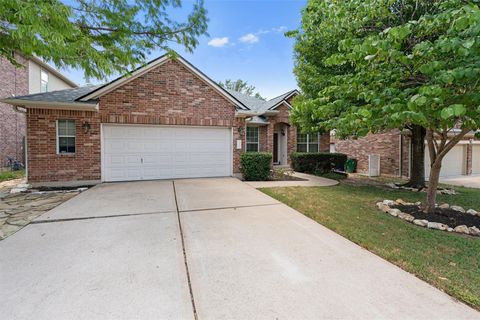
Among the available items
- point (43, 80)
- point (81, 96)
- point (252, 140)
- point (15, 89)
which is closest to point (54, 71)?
point (43, 80)

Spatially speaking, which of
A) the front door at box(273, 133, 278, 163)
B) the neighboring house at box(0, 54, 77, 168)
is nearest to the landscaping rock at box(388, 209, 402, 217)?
the front door at box(273, 133, 278, 163)

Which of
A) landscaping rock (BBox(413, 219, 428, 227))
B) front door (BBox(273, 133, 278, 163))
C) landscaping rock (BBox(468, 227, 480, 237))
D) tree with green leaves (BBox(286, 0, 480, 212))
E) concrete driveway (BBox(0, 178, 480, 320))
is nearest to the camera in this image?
concrete driveway (BBox(0, 178, 480, 320))

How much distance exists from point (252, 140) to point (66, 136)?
30.4 feet

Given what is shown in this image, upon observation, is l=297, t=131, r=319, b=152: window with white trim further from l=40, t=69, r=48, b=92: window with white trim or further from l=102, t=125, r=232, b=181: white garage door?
l=40, t=69, r=48, b=92: window with white trim

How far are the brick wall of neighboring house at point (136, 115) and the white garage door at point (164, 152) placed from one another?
331 millimetres

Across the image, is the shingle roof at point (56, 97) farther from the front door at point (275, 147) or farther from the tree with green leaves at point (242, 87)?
the tree with green leaves at point (242, 87)

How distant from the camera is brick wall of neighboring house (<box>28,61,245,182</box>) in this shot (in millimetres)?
8039

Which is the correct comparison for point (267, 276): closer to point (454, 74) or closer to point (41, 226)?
point (454, 74)

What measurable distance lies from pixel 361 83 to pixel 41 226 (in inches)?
267

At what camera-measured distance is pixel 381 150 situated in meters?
13.2

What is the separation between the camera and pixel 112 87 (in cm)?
850

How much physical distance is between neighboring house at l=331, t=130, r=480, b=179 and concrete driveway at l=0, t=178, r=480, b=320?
1058 centimetres

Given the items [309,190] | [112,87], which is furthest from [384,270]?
[112,87]

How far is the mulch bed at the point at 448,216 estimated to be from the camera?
469 cm
